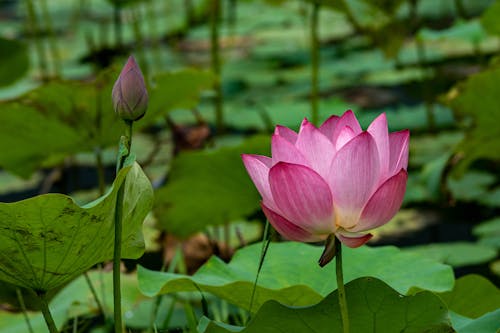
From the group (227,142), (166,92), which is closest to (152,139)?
(227,142)

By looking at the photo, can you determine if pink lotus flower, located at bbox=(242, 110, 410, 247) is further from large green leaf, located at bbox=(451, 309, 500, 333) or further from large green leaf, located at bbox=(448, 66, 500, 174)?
large green leaf, located at bbox=(448, 66, 500, 174)

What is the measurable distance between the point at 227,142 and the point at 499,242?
913 mm

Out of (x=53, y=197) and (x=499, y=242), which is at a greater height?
(x=53, y=197)

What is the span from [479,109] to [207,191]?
19.3 inches

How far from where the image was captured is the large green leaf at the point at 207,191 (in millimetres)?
1461

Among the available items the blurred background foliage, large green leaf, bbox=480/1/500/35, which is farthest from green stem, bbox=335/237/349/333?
large green leaf, bbox=480/1/500/35

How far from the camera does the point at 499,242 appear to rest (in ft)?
5.50

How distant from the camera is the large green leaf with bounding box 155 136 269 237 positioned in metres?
1.46

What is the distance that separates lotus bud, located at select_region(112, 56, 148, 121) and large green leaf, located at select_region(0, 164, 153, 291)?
48 millimetres

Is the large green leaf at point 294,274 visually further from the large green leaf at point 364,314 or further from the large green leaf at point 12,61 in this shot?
the large green leaf at point 12,61

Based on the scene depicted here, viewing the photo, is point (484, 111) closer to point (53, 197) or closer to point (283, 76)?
point (53, 197)

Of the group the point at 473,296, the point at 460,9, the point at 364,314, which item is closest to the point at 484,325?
the point at 364,314

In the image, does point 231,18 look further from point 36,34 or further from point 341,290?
point 341,290

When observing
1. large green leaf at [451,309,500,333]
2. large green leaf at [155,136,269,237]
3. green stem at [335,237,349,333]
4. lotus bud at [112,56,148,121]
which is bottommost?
large green leaf at [155,136,269,237]
